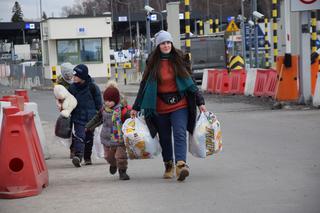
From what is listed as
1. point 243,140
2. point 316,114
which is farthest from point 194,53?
point 243,140

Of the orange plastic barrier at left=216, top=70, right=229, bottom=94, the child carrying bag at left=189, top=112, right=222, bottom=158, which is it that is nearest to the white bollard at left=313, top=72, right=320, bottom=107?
the orange plastic barrier at left=216, top=70, right=229, bottom=94

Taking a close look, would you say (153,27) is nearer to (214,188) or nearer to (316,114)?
(316,114)

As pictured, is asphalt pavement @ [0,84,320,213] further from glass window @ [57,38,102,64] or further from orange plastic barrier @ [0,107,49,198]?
glass window @ [57,38,102,64]

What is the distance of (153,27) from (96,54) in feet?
189

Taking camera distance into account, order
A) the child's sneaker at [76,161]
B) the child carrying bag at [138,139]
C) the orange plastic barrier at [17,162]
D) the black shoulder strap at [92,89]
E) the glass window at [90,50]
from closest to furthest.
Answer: the orange plastic barrier at [17,162], the child carrying bag at [138,139], the child's sneaker at [76,161], the black shoulder strap at [92,89], the glass window at [90,50]

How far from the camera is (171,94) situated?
8320 mm

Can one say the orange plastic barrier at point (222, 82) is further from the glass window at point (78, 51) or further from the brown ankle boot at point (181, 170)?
the brown ankle boot at point (181, 170)

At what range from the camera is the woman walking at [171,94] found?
27.0ft

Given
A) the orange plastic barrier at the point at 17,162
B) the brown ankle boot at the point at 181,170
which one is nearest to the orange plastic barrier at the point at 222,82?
the brown ankle boot at the point at 181,170

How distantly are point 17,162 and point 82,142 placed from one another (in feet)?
8.22

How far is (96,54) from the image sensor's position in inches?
1569

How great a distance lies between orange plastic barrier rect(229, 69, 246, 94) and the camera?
2416 cm

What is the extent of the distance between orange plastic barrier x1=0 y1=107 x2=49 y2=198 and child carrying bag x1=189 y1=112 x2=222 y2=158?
1881 mm

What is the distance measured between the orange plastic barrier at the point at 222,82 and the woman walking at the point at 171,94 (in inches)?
665
